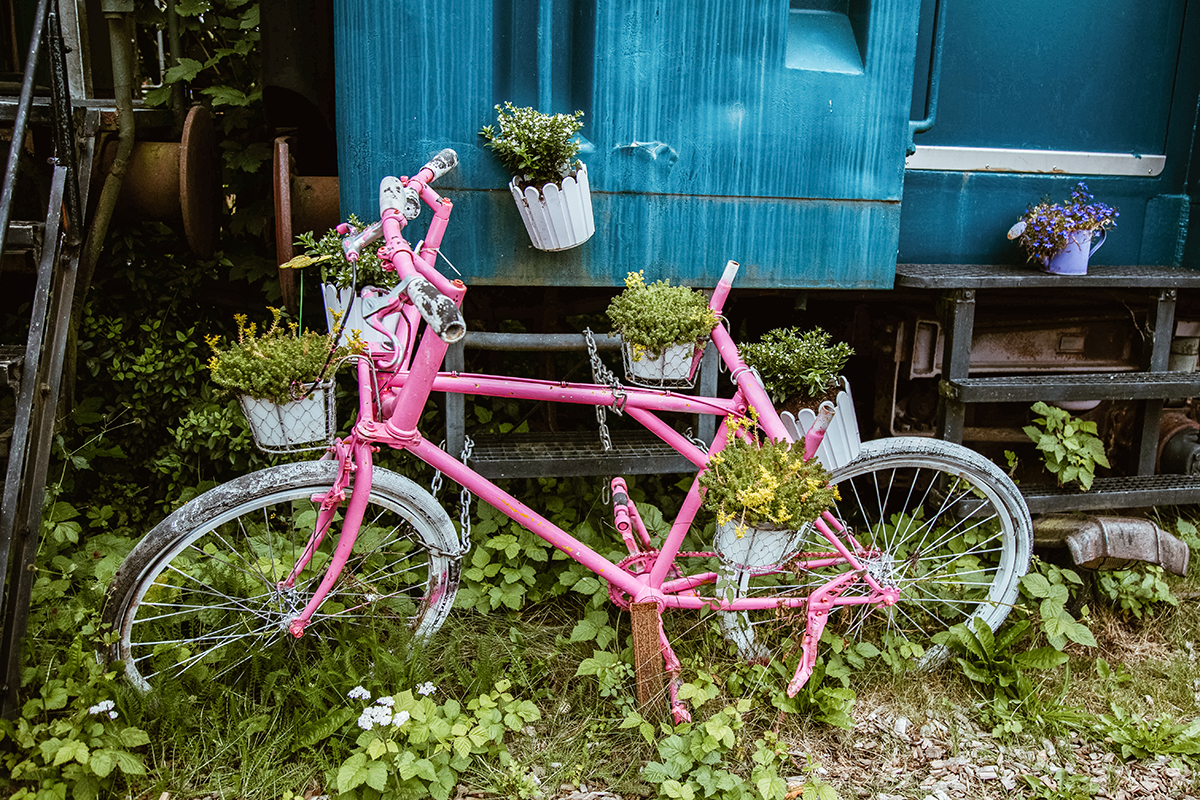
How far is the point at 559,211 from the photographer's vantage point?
3.15 metres

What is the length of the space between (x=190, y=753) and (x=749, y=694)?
1.95 metres

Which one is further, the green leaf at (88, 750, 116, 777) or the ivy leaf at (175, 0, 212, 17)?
the ivy leaf at (175, 0, 212, 17)

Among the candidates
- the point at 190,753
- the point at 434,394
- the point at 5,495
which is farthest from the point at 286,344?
the point at 434,394

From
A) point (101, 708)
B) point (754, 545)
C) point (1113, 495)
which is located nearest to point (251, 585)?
point (101, 708)

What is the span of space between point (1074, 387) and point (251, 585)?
11.7 feet

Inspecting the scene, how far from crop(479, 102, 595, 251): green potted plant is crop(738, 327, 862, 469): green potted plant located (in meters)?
0.81

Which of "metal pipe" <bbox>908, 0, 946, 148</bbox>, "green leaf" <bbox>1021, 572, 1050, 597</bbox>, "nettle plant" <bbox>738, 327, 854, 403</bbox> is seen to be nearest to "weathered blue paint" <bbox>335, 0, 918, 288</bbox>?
"metal pipe" <bbox>908, 0, 946, 148</bbox>

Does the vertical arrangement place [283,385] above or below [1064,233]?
below

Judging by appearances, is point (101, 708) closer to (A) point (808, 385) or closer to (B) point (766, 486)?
(B) point (766, 486)

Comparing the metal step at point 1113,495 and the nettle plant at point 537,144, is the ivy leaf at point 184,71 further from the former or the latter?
the metal step at point 1113,495

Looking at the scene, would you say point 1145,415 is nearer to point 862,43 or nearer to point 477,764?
point 862,43

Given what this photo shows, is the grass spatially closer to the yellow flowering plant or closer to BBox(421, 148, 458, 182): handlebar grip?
the yellow flowering plant

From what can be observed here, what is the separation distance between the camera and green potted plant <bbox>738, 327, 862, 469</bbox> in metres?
3.09

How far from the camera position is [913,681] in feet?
11.2
